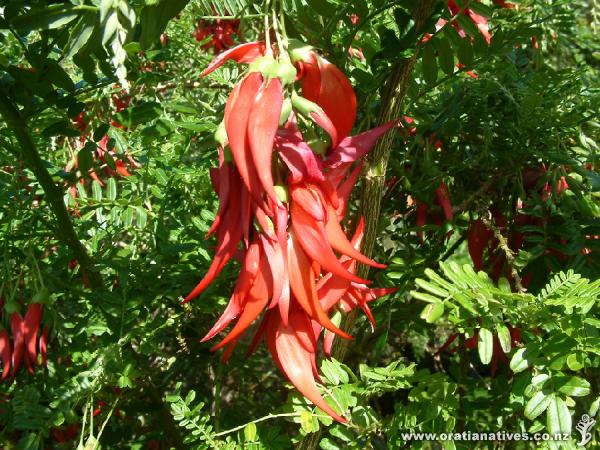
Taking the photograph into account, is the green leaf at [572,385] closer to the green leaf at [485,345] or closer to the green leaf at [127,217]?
the green leaf at [485,345]

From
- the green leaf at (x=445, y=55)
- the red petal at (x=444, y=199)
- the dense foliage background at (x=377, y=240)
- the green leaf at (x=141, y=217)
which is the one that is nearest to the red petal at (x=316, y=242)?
the dense foliage background at (x=377, y=240)

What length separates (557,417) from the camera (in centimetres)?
74

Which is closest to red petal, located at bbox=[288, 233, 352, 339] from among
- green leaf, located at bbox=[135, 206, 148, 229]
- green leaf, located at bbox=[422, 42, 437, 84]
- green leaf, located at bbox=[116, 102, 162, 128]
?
green leaf, located at bbox=[422, 42, 437, 84]

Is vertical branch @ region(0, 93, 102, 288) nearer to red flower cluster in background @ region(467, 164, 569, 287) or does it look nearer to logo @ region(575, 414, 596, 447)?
red flower cluster in background @ region(467, 164, 569, 287)

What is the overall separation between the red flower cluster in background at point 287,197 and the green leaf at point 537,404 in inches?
8.0

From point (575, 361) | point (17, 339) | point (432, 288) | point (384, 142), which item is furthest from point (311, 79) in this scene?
point (17, 339)

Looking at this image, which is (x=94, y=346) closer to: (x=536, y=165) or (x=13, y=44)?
(x=13, y=44)

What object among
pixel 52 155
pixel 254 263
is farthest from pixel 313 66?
pixel 52 155

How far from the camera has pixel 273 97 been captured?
62 centimetres

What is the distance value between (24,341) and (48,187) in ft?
0.99

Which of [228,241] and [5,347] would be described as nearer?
[228,241]

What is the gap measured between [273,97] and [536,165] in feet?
1.98

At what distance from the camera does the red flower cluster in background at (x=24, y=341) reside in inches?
44.7

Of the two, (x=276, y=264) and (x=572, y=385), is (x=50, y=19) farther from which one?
(x=572, y=385)
